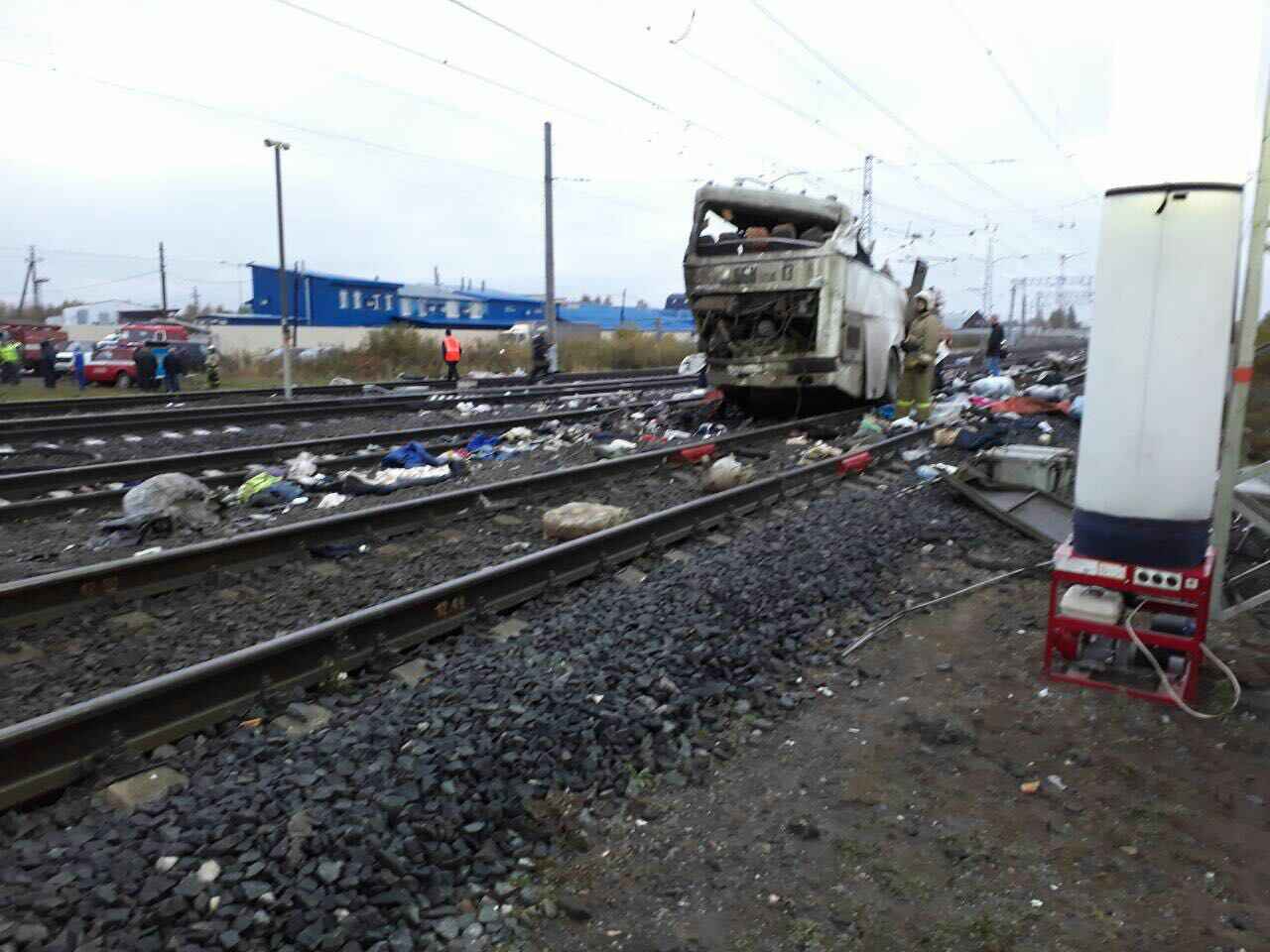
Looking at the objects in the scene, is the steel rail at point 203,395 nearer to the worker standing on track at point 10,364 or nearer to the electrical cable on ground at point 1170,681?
the worker standing on track at point 10,364

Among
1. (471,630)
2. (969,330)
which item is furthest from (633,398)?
(969,330)

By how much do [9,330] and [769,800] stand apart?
3616 cm

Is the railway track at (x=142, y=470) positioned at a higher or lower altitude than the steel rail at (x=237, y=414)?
lower

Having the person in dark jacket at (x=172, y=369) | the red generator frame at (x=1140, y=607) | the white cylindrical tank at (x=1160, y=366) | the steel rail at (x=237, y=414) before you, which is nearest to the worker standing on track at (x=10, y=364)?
the person in dark jacket at (x=172, y=369)

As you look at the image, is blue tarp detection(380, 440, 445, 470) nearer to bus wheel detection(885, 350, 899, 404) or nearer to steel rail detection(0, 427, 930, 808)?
steel rail detection(0, 427, 930, 808)

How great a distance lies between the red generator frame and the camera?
14.0 ft

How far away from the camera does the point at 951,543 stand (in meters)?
7.29

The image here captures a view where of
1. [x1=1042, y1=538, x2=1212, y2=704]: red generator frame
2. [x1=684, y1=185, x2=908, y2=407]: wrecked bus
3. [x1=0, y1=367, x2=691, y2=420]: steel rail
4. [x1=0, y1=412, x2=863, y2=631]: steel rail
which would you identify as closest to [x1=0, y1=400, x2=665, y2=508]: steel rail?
[x1=0, y1=412, x2=863, y2=631]: steel rail

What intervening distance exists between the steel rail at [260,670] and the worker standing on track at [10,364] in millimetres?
25153

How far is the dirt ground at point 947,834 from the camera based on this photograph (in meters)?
2.84

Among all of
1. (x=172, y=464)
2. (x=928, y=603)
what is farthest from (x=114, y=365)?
(x=928, y=603)

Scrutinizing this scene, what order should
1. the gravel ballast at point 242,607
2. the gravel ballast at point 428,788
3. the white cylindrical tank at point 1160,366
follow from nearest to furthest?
the gravel ballast at point 428,788
the white cylindrical tank at point 1160,366
the gravel ballast at point 242,607

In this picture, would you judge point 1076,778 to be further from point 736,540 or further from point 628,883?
point 736,540

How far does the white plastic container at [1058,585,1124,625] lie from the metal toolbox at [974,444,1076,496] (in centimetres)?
392
